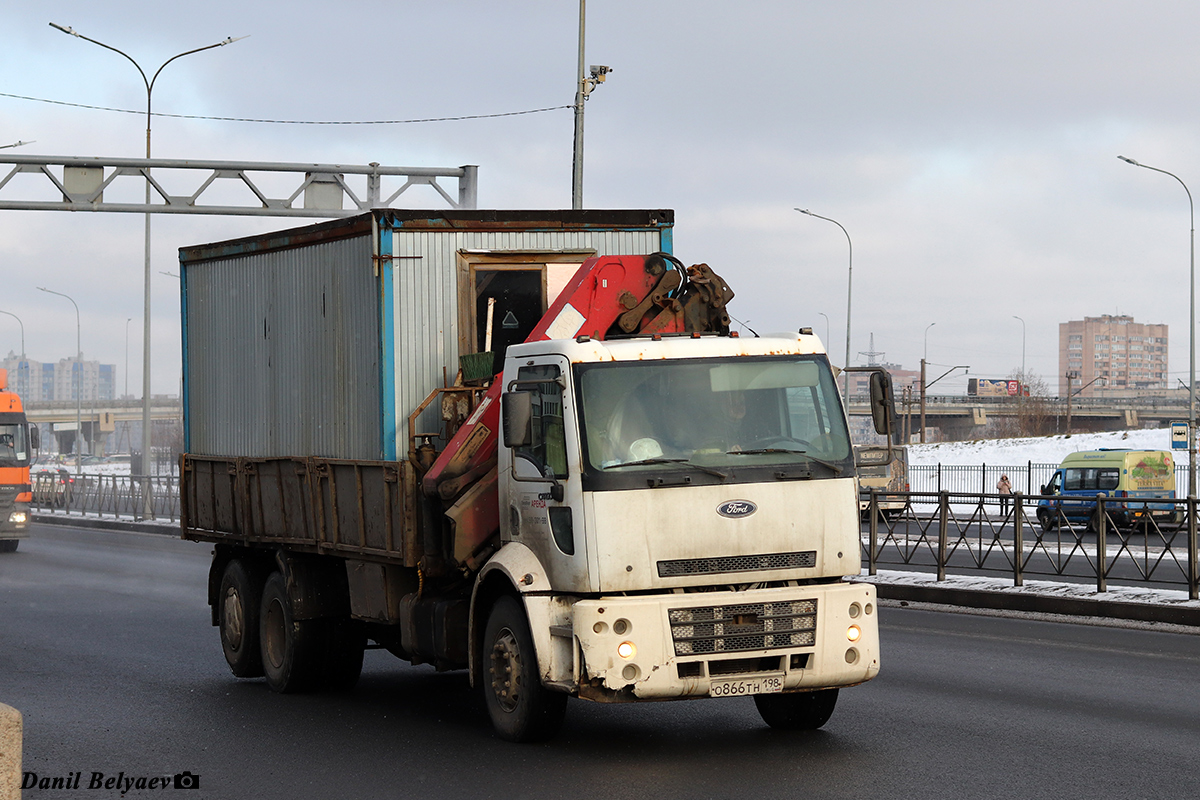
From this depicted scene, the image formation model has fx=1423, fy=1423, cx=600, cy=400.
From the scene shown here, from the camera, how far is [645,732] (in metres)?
8.62

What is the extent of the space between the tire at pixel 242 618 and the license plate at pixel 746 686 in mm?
4994

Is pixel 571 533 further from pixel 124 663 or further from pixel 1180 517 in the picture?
pixel 1180 517

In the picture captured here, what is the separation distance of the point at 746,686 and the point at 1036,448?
65022 millimetres

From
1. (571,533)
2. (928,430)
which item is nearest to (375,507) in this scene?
(571,533)

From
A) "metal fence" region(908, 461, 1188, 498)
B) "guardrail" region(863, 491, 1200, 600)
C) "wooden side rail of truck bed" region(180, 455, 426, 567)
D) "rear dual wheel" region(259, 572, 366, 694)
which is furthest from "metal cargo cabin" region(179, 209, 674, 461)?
"metal fence" region(908, 461, 1188, 498)

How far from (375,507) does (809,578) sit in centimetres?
313

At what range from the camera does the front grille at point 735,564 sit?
7645mm

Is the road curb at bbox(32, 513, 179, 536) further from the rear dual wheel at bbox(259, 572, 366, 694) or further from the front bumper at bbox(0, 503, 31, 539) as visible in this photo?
the rear dual wheel at bbox(259, 572, 366, 694)

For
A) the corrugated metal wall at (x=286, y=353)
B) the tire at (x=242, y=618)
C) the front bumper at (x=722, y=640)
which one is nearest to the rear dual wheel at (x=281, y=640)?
the tire at (x=242, y=618)

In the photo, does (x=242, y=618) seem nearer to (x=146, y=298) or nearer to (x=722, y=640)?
(x=722, y=640)

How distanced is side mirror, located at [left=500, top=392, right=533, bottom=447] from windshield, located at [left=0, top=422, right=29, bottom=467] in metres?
22.8

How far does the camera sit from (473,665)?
850 centimetres

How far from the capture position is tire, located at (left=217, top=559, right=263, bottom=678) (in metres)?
11.4

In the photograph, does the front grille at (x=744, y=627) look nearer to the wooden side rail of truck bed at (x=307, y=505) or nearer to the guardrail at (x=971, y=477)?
the wooden side rail of truck bed at (x=307, y=505)
